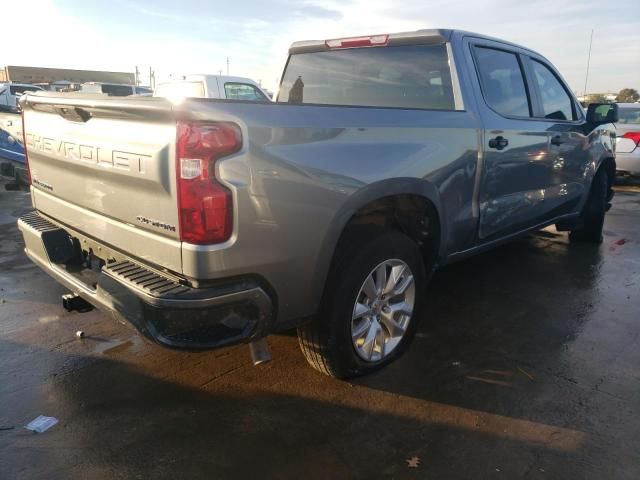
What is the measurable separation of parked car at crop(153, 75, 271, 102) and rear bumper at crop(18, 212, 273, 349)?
8.49 metres

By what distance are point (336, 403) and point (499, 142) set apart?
205 cm

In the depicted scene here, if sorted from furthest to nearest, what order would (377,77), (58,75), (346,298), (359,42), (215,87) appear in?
(58,75), (215,87), (359,42), (377,77), (346,298)

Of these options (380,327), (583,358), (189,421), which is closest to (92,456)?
(189,421)

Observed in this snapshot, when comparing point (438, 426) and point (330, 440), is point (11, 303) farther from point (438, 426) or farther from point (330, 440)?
point (438, 426)

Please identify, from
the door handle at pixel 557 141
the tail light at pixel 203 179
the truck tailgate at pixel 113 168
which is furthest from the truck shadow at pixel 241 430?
the door handle at pixel 557 141

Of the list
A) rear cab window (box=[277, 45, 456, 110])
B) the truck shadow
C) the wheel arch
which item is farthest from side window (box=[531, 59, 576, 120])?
the truck shadow

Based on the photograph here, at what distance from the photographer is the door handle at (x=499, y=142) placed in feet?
11.3

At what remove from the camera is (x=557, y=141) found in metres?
4.36

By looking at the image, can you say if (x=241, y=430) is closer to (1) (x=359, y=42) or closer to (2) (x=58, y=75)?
(1) (x=359, y=42)

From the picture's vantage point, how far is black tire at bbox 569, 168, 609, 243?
5605 mm

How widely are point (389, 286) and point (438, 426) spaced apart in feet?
2.60

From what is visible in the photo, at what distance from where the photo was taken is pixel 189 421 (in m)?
2.60

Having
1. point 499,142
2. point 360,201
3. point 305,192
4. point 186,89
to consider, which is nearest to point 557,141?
point 499,142

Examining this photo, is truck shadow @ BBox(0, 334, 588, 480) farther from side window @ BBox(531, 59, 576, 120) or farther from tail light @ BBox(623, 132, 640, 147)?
tail light @ BBox(623, 132, 640, 147)
